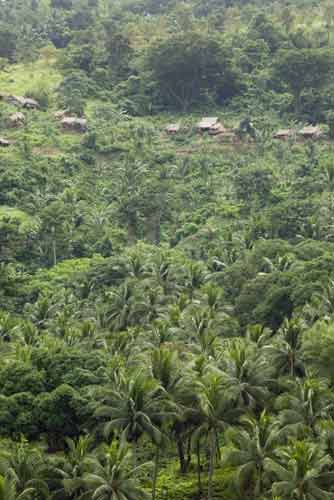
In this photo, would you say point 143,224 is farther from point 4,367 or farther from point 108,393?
point 108,393

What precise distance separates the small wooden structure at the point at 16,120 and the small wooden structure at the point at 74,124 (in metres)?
5.70

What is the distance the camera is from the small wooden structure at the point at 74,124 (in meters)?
116

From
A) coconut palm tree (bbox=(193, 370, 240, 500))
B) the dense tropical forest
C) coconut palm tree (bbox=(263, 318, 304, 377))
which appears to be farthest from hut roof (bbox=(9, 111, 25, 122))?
coconut palm tree (bbox=(193, 370, 240, 500))

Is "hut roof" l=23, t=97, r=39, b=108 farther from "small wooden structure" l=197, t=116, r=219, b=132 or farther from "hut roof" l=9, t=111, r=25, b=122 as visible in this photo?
"small wooden structure" l=197, t=116, r=219, b=132

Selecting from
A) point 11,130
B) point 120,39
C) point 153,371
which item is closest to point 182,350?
point 153,371

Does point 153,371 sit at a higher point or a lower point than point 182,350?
higher

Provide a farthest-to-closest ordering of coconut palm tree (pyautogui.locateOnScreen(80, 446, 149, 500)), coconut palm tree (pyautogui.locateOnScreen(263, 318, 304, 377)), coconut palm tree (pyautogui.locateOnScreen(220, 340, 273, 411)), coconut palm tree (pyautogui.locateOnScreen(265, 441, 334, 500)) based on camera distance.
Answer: coconut palm tree (pyautogui.locateOnScreen(263, 318, 304, 377)) < coconut palm tree (pyautogui.locateOnScreen(220, 340, 273, 411)) < coconut palm tree (pyautogui.locateOnScreen(80, 446, 149, 500)) < coconut palm tree (pyautogui.locateOnScreen(265, 441, 334, 500))

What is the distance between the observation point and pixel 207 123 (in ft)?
384

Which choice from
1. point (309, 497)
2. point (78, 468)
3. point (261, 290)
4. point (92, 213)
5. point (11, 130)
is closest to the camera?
point (309, 497)

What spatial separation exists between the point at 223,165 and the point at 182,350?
191 feet

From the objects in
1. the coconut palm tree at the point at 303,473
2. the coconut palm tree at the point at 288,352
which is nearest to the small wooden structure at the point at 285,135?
the coconut palm tree at the point at 288,352

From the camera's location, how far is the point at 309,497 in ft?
116

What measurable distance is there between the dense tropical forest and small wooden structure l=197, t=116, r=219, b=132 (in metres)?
1.05

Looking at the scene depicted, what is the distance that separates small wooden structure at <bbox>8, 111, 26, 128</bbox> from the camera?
114875mm
